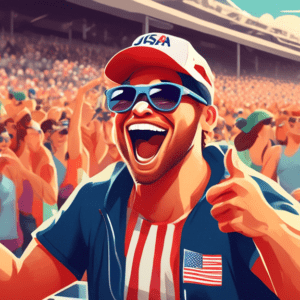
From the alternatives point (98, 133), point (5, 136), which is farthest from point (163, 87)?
point (98, 133)

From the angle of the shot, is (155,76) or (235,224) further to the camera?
(155,76)

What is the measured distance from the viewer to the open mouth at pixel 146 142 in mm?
1205

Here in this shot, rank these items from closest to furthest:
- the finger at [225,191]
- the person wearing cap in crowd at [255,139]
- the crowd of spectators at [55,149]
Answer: the finger at [225,191]
the crowd of spectators at [55,149]
the person wearing cap in crowd at [255,139]

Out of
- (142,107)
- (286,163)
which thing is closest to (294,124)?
(286,163)

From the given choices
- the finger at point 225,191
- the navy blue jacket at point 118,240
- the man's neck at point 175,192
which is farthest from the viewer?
the man's neck at point 175,192

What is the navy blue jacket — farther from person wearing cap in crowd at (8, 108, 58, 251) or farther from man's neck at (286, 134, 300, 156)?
man's neck at (286, 134, 300, 156)

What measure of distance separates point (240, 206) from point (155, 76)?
0.51 m

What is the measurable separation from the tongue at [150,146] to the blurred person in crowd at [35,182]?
1593mm

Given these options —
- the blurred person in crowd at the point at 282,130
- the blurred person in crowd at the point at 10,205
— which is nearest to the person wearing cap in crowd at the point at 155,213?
the blurred person in crowd at the point at 10,205

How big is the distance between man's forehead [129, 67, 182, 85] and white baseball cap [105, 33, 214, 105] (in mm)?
15

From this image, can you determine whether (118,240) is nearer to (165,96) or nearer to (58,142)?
(165,96)

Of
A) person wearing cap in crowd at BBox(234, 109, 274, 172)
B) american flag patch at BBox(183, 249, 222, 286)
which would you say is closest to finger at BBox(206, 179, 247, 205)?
american flag patch at BBox(183, 249, 222, 286)

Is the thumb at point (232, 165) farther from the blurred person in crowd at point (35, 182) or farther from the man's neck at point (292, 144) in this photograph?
the man's neck at point (292, 144)

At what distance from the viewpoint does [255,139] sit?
11.2 feet
